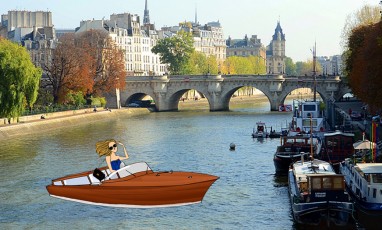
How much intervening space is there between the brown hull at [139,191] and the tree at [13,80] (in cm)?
6080

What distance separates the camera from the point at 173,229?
131ft

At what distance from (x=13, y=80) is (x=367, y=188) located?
5184cm

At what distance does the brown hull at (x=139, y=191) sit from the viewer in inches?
1015

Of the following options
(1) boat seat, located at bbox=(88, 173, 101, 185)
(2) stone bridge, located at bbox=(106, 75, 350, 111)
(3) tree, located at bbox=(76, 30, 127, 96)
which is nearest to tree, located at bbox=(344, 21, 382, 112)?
(1) boat seat, located at bbox=(88, 173, 101, 185)

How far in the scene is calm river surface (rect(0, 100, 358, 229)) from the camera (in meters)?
41.8

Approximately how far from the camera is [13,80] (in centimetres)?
8625

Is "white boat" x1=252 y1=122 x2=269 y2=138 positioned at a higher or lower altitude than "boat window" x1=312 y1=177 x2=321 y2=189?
higher

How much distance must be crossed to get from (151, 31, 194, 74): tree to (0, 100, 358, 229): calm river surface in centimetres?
6501

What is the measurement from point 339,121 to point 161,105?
52.4m

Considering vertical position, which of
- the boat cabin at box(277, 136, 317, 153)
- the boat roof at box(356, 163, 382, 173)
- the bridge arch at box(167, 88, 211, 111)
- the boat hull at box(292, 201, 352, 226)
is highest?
the bridge arch at box(167, 88, 211, 111)

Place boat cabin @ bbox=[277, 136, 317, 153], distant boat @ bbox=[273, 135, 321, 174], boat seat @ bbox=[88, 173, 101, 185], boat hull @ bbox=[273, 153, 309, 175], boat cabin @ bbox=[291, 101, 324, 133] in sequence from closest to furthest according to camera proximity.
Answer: boat seat @ bbox=[88, 173, 101, 185] < boat hull @ bbox=[273, 153, 309, 175] < distant boat @ bbox=[273, 135, 321, 174] < boat cabin @ bbox=[277, 136, 317, 153] < boat cabin @ bbox=[291, 101, 324, 133]

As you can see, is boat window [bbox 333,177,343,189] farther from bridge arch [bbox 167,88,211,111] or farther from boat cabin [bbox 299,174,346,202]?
bridge arch [bbox 167,88,211,111]

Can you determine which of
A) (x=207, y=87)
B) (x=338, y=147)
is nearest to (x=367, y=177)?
(x=338, y=147)

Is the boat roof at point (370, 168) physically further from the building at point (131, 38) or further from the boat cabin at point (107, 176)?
the building at point (131, 38)
